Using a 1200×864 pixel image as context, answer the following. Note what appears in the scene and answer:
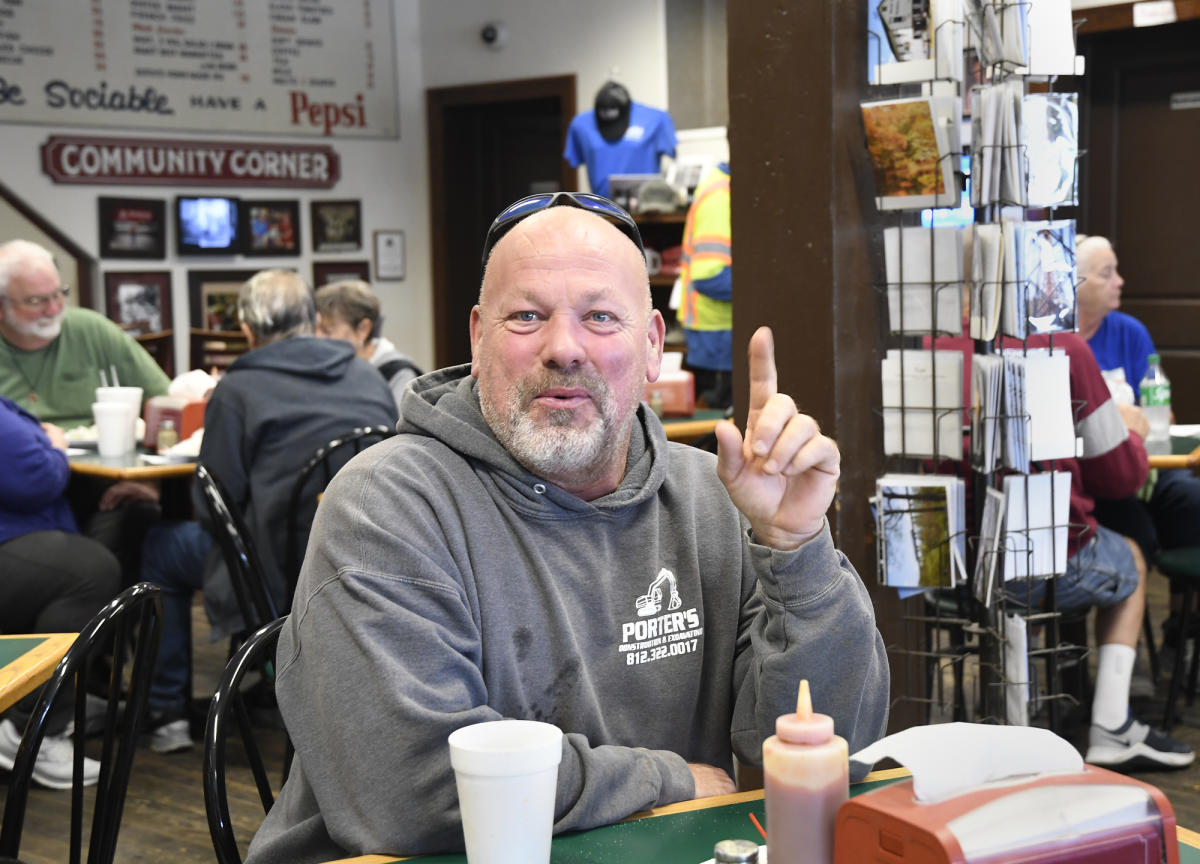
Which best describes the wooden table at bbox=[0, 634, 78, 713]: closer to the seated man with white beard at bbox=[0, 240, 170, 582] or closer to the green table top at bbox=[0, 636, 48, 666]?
the green table top at bbox=[0, 636, 48, 666]

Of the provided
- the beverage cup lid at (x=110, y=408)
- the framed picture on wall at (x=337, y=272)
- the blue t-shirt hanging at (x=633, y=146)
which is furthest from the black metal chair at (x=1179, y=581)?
the framed picture on wall at (x=337, y=272)

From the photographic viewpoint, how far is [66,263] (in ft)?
26.3

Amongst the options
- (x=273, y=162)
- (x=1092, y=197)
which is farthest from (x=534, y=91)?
(x=1092, y=197)

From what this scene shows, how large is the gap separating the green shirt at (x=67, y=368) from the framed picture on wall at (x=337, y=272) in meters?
3.99

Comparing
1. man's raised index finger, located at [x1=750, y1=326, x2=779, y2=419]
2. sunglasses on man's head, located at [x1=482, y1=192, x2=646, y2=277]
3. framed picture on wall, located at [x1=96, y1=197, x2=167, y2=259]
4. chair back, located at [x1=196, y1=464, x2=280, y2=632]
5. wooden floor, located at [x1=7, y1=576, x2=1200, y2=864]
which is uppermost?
framed picture on wall, located at [x1=96, y1=197, x2=167, y2=259]

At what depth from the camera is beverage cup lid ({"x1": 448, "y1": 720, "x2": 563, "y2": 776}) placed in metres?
1.02

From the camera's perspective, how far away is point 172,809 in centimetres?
358

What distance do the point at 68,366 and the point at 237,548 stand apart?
7.08ft

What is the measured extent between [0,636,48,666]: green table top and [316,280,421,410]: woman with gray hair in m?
2.52

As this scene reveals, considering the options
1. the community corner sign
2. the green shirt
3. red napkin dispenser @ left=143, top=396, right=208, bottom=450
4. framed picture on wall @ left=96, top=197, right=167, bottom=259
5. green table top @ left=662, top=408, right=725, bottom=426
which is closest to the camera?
red napkin dispenser @ left=143, top=396, right=208, bottom=450

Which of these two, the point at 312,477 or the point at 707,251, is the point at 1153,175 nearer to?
the point at 707,251

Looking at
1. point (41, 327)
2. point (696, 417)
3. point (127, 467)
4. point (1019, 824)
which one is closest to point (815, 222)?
point (1019, 824)

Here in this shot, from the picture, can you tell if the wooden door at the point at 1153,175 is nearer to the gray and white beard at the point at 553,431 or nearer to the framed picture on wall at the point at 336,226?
the framed picture on wall at the point at 336,226

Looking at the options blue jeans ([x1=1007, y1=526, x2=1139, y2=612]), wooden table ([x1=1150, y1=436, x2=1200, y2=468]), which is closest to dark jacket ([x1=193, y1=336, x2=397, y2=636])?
blue jeans ([x1=1007, y1=526, x2=1139, y2=612])
